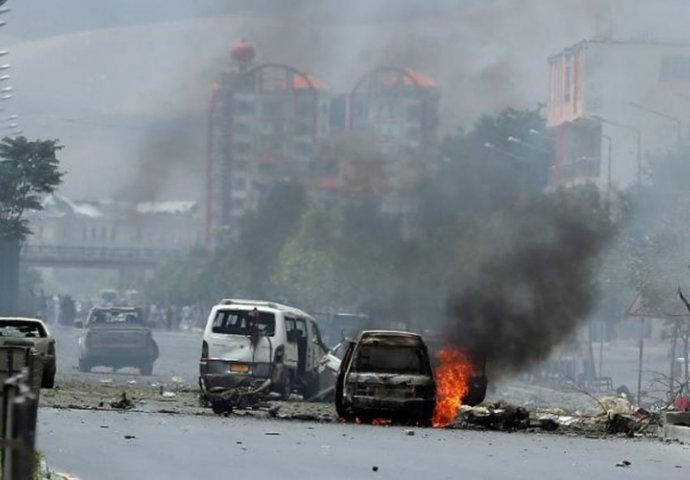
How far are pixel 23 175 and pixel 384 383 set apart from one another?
46.7 m

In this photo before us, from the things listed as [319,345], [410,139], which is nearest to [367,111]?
[410,139]

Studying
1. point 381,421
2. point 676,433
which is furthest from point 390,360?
point 676,433

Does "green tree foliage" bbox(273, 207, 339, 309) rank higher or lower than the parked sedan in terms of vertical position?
higher

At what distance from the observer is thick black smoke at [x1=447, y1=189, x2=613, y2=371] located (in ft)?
170

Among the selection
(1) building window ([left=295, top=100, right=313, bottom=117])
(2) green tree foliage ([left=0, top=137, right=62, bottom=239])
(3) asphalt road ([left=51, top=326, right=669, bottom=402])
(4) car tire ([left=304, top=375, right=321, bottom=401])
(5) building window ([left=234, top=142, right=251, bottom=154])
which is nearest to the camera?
(4) car tire ([left=304, top=375, right=321, bottom=401])

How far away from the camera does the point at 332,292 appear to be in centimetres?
11350

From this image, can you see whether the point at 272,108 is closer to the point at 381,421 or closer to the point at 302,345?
the point at 302,345

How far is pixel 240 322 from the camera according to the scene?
1602 inches

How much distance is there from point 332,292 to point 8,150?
3695cm

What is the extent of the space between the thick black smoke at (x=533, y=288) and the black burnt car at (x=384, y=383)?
1021 centimetres

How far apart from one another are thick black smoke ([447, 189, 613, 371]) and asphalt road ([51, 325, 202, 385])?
758cm

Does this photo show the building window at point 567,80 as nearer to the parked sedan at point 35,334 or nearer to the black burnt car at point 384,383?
the parked sedan at point 35,334

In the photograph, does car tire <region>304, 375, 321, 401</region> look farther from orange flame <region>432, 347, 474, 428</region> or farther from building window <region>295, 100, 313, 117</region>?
building window <region>295, 100, 313, 117</region>

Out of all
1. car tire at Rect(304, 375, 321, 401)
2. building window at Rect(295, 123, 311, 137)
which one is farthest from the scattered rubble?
building window at Rect(295, 123, 311, 137)
